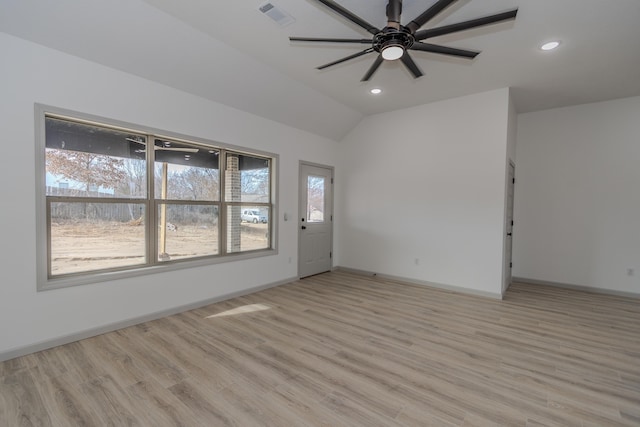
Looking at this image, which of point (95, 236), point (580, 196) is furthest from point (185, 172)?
point (580, 196)

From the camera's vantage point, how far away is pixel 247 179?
15.1ft

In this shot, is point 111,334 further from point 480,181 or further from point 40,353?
point 480,181

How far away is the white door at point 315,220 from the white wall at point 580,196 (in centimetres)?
370

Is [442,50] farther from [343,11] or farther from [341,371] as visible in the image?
[341,371]

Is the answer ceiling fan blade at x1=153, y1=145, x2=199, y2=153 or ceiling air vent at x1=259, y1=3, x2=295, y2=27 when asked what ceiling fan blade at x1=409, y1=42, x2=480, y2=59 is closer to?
ceiling air vent at x1=259, y1=3, x2=295, y2=27

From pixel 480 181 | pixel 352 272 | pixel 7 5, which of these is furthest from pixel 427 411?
pixel 7 5

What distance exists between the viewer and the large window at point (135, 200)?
2.84 metres

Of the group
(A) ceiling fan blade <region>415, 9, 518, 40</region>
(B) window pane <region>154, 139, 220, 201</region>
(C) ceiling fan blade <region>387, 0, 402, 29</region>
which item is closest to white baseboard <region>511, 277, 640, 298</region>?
(A) ceiling fan blade <region>415, 9, 518, 40</region>

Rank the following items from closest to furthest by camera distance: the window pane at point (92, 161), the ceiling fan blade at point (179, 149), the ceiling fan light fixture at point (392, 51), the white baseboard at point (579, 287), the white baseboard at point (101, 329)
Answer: the ceiling fan light fixture at point (392, 51)
the white baseboard at point (101, 329)
the window pane at point (92, 161)
the ceiling fan blade at point (179, 149)
the white baseboard at point (579, 287)

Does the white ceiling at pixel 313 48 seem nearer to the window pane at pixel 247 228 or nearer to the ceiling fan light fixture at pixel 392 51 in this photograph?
the ceiling fan light fixture at pixel 392 51

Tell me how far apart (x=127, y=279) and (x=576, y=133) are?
727 cm

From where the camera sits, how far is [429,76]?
12.7 ft

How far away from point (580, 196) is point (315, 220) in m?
4.78

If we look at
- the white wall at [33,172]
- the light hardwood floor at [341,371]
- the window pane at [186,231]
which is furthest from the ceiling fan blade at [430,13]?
the window pane at [186,231]
